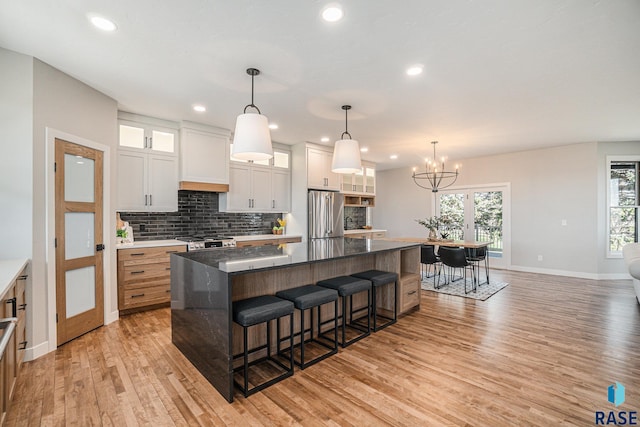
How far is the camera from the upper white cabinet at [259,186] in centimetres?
512

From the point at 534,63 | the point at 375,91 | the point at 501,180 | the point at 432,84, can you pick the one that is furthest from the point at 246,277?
the point at 501,180

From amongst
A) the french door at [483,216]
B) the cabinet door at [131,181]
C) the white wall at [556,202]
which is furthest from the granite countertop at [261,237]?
the white wall at [556,202]

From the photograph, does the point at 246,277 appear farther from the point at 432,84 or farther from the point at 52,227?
the point at 432,84

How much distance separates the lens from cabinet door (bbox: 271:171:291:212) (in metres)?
5.71

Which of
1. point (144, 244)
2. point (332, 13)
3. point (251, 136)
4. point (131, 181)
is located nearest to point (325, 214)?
point (144, 244)

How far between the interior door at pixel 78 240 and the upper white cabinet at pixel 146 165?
64 centimetres

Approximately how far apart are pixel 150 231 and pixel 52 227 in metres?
1.63

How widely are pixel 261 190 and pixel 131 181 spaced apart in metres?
2.05

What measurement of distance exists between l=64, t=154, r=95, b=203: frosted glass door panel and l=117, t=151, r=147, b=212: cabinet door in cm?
68

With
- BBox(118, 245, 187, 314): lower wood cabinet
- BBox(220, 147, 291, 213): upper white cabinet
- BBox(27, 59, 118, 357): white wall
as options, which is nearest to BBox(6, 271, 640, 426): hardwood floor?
BBox(118, 245, 187, 314): lower wood cabinet

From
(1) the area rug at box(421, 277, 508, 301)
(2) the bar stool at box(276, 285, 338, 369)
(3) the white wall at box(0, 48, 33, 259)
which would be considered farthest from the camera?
(1) the area rug at box(421, 277, 508, 301)

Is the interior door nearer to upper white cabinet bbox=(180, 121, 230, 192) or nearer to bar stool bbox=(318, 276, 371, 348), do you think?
upper white cabinet bbox=(180, 121, 230, 192)

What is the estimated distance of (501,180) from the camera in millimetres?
6820

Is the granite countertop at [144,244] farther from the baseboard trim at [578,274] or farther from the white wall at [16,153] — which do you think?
the baseboard trim at [578,274]
